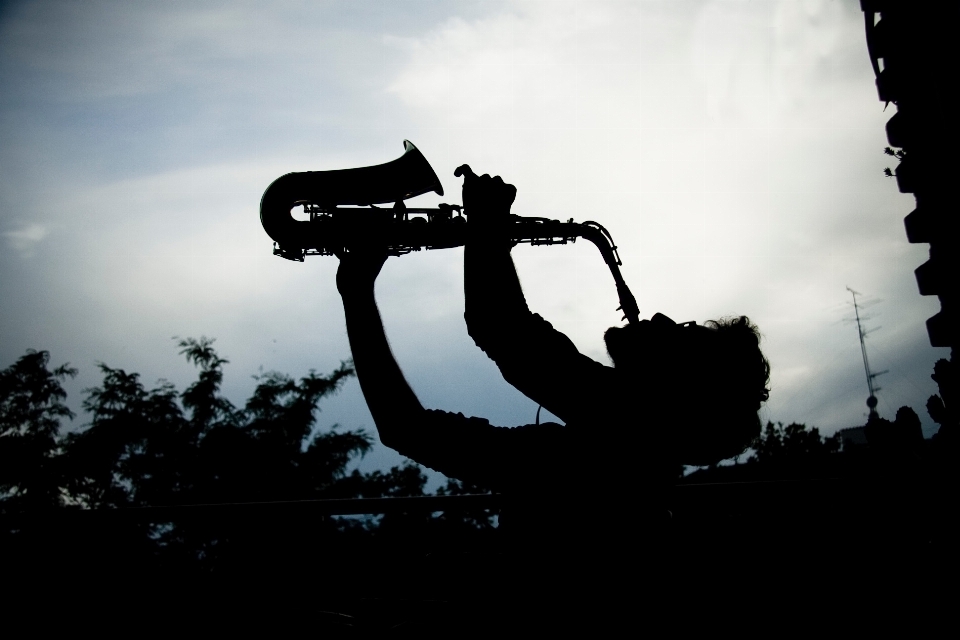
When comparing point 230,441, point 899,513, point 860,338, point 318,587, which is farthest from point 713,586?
point 230,441

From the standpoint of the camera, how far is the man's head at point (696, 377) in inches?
45.8

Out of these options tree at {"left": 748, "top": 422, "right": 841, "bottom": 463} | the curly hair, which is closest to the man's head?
the curly hair

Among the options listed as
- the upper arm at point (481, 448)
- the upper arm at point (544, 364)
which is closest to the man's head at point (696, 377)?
the upper arm at point (544, 364)

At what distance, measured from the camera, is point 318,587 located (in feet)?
11.0

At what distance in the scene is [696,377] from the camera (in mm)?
Result: 1179

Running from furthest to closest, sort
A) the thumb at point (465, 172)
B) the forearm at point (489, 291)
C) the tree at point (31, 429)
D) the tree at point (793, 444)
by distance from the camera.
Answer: the tree at point (793, 444) < the tree at point (31, 429) < the thumb at point (465, 172) < the forearm at point (489, 291)

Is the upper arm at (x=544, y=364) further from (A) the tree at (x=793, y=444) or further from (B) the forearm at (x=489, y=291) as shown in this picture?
(A) the tree at (x=793, y=444)

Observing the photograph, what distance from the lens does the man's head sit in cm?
116

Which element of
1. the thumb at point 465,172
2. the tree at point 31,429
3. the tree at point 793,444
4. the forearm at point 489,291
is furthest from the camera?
the tree at point 793,444

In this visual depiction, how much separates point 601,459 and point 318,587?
9.39 feet

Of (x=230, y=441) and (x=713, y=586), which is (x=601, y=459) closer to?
(x=713, y=586)

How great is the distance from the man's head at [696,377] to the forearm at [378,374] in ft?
1.48

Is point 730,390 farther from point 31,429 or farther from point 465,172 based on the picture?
point 31,429

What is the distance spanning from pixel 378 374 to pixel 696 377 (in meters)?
0.64
